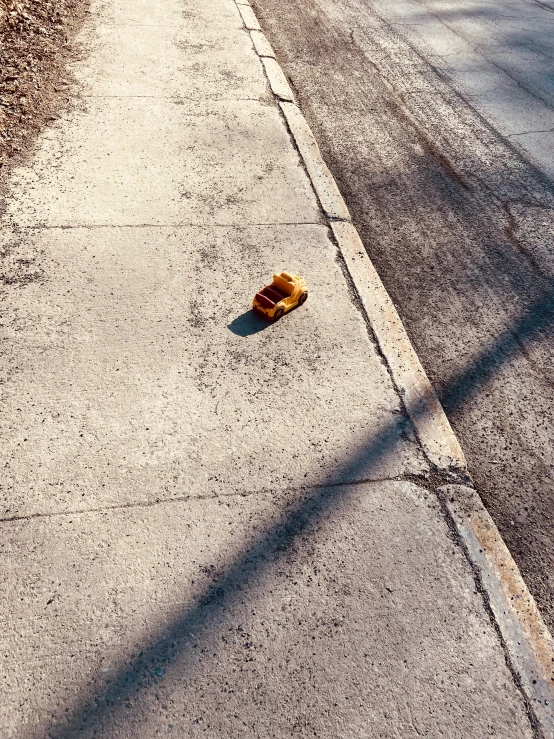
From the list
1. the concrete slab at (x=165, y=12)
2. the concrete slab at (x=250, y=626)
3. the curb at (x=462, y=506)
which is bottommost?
the concrete slab at (x=250, y=626)

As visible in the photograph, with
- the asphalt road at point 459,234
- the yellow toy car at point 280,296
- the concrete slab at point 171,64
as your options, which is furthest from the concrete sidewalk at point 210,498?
the concrete slab at point 171,64

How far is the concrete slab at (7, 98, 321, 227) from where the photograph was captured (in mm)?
4945

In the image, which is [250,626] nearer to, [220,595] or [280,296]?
[220,595]

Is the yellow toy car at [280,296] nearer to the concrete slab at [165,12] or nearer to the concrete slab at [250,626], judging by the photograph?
the concrete slab at [250,626]

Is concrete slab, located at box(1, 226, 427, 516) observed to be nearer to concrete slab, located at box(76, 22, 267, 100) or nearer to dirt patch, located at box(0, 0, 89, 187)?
dirt patch, located at box(0, 0, 89, 187)

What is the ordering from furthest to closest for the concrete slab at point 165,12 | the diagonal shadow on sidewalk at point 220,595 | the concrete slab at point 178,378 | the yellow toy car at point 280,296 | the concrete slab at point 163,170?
the concrete slab at point 165,12 < the concrete slab at point 163,170 < the yellow toy car at point 280,296 < the concrete slab at point 178,378 < the diagonal shadow on sidewalk at point 220,595

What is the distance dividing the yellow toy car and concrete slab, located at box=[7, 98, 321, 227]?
1064 millimetres

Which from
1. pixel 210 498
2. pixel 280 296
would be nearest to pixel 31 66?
pixel 280 296

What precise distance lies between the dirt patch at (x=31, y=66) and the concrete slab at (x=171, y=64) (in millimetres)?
298

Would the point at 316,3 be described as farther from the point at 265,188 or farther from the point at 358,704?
the point at 358,704

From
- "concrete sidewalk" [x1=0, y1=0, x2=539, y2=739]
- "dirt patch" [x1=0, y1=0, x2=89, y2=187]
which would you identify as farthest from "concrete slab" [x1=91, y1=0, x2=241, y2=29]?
"concrete sidewalk" [x1=0, y1=0, x2=539, y2=739]

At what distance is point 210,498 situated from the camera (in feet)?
10.2

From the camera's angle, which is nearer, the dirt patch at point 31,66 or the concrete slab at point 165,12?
the dirt patch at point 31,66

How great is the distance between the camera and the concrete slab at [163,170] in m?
4.95
